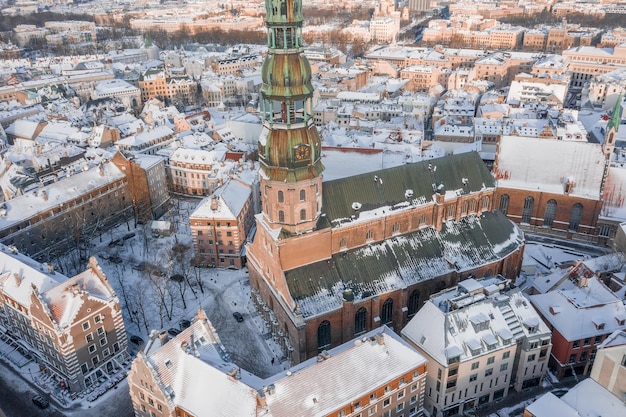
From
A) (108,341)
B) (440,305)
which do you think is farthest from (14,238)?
(440,305)

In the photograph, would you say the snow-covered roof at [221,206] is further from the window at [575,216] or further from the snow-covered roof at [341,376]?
the window at [575,216]

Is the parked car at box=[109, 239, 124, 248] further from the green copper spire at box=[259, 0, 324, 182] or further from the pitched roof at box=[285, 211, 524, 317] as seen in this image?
the green copper spire at box=[259, 0, 324, 182]

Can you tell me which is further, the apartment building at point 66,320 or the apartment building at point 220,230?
the apartment building at point 220,230

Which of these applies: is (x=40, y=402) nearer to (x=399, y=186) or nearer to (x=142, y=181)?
(x=142, y=181)

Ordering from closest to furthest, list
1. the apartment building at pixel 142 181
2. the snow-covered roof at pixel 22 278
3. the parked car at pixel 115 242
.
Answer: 1. the snow-covered roof at pixel 22 278
2. the parked car at pixel 115 242
3. the apartment building at pixel 142 181

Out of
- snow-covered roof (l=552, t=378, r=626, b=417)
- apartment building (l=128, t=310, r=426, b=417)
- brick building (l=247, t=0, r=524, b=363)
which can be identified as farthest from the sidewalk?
brick building (l=247, t=0, r=524, b=363)

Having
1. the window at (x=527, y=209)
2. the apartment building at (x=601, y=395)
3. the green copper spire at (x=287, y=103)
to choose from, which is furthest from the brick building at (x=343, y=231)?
the apartment building at (x=601, y=395)
